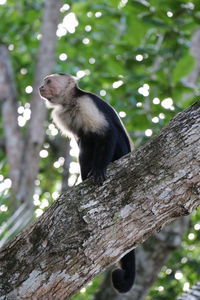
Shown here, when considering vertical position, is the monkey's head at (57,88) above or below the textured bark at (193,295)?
above

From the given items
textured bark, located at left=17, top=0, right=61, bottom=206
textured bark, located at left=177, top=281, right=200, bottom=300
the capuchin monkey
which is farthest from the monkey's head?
textured bark, located at left=177, top=281, right=200, bottom=300

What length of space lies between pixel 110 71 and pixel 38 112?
890 mm

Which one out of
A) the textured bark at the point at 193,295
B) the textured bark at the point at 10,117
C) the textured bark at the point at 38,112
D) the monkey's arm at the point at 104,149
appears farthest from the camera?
the textured bark at the point at 10,117

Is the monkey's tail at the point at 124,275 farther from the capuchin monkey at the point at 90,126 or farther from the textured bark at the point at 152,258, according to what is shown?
the textured bark at the point at 152,258

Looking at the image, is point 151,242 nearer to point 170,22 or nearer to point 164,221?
point 170,22

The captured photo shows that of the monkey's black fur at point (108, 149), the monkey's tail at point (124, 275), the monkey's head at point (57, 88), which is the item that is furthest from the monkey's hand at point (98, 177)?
the monkey's head at point (57, 88)

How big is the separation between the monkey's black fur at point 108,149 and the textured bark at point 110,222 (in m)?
0.43

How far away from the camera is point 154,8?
3.59 m

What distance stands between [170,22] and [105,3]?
4.92ft

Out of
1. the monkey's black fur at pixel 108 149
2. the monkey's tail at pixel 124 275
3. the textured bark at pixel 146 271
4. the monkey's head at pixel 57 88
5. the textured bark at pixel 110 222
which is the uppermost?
the monkey's head at pixel 57 88

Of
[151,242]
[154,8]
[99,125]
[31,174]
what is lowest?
[151,242]

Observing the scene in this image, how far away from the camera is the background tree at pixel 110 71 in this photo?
3570 millimetres

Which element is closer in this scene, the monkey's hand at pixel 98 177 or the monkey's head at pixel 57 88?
the monkey's hand at pixel 98 177

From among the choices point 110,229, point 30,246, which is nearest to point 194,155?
point 110,229
